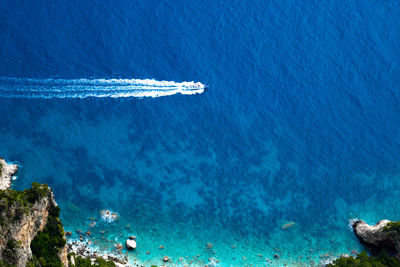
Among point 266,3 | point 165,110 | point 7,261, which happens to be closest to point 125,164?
point 165,110

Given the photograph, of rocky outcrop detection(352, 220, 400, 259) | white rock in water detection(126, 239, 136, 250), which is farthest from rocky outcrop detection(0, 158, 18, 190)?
rocky outcrop detection(352, 220, 400, 259)

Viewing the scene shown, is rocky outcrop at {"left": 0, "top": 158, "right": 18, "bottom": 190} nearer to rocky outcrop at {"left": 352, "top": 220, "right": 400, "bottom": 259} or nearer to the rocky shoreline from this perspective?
the rocky shoreline

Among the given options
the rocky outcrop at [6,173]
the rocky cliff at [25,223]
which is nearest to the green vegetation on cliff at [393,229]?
the rocky cliff at [25,223]

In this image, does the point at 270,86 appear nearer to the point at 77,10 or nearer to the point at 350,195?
the point at 350,195

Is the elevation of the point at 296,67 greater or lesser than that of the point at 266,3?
lesser

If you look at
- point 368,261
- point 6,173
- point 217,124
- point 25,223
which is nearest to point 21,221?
point 25,223

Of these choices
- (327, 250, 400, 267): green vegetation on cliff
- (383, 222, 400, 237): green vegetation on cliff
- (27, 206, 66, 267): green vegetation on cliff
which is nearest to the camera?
(27, 206, 66, 267): green vegetation on cliff

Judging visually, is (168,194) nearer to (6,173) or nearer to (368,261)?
(6,173)
